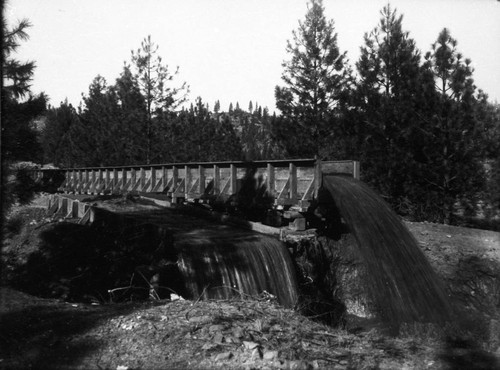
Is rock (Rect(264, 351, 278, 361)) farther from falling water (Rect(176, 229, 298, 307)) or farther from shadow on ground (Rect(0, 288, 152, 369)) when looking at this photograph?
falling water (Rect(176, 229, 298, 307))

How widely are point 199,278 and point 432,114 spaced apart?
1220 cm

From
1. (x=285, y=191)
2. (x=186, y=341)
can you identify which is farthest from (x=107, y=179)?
(x=186, y=341)

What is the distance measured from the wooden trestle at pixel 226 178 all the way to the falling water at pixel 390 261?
0.79 meters

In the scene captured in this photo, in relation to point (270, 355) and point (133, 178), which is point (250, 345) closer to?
point (270, 355)

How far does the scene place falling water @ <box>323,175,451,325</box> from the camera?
9.85 m

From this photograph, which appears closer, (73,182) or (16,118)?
(16,118)

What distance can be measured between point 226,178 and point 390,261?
620 cm

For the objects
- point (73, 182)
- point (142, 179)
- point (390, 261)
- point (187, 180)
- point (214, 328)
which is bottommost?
point (390, 261)

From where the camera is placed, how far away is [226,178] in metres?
14.8

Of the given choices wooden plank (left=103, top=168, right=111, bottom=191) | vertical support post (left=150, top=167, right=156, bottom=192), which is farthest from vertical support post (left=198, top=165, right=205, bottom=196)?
wooden plank (left=103, top=168, right=111, bottom=191)

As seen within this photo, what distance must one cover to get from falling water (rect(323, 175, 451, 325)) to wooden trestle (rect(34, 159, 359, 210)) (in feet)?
2.60

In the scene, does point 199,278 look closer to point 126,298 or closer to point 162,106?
point 126,298

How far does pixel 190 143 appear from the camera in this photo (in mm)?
43438

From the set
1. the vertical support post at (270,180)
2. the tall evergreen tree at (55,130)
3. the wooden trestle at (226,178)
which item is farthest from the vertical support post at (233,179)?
the tall evergreen tree at (55,130)
